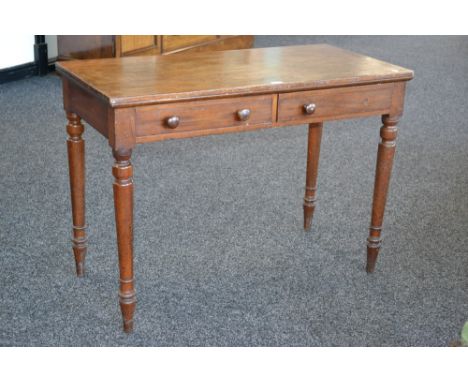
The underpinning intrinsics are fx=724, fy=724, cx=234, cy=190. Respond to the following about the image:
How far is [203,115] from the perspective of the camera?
7.10 ft

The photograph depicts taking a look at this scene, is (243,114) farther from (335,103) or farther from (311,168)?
(311,168)

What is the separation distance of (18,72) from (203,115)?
3.69 meters

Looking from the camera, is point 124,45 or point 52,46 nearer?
point 124,45

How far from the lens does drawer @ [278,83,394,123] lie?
231 centimetres

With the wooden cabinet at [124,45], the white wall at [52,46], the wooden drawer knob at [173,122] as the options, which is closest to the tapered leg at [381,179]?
the wooden drawer knob at [173,122]

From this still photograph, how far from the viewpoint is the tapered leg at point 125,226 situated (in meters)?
2.15

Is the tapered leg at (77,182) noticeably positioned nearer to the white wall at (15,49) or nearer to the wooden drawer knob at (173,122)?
the wooden drawer knob at (173,122)

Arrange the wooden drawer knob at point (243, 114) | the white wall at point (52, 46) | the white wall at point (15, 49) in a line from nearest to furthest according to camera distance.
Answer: the wooden drawer knob at point (243, 114), the white wall at point (15, 49), the white wall at point (52, 46)

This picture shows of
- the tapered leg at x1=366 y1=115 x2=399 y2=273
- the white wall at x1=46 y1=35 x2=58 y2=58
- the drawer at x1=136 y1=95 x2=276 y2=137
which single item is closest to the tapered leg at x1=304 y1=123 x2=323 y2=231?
the tapered leg at x1=366 y1=115 x2=399 y2=273

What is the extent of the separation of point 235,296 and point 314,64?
888 millimetres

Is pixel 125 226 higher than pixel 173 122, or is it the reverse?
pixel 173 122

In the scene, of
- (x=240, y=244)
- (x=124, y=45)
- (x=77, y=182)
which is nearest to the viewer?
(x=77, y=182)

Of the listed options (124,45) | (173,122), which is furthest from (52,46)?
(173,122)

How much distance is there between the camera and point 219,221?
10.8 ft
